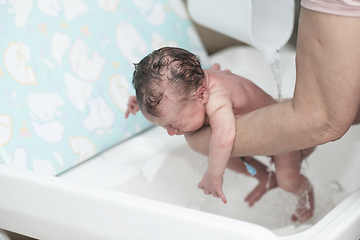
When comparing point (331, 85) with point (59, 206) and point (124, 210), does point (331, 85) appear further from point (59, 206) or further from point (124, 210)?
point (59, 206)

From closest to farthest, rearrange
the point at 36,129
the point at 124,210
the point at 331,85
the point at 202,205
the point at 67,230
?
the point at 331,85, the point at 124,210, the point at 67,230, the point at 36,129, the point at 202,205

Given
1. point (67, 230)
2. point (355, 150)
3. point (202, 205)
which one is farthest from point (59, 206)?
point (355, 150)

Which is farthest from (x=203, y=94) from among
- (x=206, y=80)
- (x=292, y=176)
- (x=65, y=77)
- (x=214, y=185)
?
(x=65, y=77)

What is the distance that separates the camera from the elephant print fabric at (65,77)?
101 centimetres

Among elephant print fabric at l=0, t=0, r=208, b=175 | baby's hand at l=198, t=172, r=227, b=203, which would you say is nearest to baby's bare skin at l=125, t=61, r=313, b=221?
baby's hand at l=198, t=172, r=227, b=203

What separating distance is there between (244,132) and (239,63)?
822mm

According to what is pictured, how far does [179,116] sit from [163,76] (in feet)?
0.30

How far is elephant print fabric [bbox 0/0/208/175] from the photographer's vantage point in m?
1.01

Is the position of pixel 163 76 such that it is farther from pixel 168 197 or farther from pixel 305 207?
pixel 305 207

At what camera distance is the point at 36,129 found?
103cm

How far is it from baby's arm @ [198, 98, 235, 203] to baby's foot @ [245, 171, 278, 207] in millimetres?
359

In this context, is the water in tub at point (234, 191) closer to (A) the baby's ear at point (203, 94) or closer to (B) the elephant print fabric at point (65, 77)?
(B) the elephant print fabric at point (65, 77)

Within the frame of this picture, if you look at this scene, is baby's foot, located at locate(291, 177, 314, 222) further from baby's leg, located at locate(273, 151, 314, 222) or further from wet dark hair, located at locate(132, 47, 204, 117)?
wet dark hair, located at locate(132, 47, 204, 117)

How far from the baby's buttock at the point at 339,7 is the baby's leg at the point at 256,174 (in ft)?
1.82
